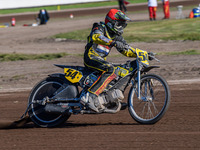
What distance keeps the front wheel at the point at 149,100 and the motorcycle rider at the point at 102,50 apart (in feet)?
1.60

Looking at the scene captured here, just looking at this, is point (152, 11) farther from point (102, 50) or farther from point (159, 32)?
point (102, 50)

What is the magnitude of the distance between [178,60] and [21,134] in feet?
29.6

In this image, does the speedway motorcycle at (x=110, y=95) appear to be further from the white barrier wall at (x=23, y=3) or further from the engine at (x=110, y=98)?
the white barrier wall at (x=23, y=3)

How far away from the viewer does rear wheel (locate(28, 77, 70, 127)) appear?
24.7ft

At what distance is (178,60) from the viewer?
1494cm

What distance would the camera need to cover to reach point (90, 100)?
7.21 metres

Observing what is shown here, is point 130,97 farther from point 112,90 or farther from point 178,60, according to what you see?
point 178,60

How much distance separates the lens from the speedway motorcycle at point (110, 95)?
22.8 feet

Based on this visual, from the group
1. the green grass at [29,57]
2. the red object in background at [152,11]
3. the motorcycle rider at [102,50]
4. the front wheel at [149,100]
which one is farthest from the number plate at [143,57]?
the red object in background at [152,11]

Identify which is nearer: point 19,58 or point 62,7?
point 19,58

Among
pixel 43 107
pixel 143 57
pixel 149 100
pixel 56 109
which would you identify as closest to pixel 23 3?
pixel 43 107

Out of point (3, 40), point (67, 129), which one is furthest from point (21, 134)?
point (3, 40)

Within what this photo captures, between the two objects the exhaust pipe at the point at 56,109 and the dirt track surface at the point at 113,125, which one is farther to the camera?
the exhaust pipe at the point at 56,109

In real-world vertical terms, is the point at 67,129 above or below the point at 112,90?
below
